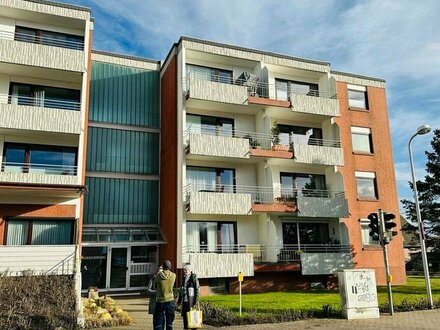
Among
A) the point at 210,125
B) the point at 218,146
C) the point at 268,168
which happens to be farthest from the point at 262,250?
the point at 210,125

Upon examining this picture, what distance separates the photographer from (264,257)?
72.2 ft

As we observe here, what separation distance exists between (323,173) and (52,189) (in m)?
16.1

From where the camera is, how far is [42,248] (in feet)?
53.1

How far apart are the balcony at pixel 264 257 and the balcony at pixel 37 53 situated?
10612 millimetres

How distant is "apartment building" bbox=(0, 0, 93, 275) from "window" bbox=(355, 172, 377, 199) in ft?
54.7

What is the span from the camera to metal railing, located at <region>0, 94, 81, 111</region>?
63.8 feet

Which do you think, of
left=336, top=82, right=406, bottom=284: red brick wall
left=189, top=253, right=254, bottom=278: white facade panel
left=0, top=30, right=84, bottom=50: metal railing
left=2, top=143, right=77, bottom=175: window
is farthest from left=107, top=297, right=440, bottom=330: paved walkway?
left=0, top=30, right=84, bottom=50: metal railing

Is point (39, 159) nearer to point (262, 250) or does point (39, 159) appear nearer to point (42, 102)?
point (42, 102)

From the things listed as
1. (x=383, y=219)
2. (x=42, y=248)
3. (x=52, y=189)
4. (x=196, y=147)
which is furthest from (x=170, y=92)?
(x=383, y=219)

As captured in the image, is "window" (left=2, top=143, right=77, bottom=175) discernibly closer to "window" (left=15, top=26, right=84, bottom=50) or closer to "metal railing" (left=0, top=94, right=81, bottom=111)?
"metal railing" (left=0, top=94, right=81, bottom=111)

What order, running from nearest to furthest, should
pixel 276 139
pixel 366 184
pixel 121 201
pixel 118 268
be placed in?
pixel 118 268 < pixel 121 201 < pixel 276 139 < pixel 366 184

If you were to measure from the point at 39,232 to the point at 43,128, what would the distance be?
472cm

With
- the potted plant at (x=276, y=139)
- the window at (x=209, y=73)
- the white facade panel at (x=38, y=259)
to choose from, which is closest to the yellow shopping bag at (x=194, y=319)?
the white facade panel at (x=38, y=259)

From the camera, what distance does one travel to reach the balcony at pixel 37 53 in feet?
60.9
